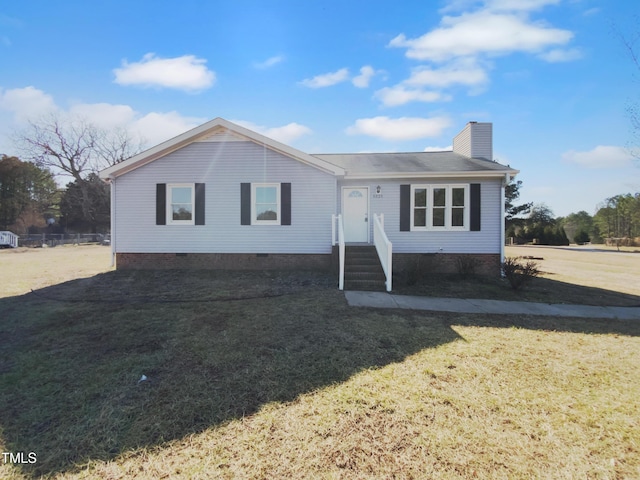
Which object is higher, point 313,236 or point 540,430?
point 313,236

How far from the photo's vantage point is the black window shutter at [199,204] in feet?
36.2

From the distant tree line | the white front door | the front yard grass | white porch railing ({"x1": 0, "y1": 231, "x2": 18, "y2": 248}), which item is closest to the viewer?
the front yard grass

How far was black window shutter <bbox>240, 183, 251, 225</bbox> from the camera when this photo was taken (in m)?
11.0

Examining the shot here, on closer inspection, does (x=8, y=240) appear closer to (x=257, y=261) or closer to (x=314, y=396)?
(x=257, y=261)

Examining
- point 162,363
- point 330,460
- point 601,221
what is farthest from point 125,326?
point 601,221

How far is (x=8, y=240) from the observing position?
972 inches

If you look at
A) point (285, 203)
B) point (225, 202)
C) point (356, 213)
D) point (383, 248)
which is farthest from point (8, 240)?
point (383, 248)

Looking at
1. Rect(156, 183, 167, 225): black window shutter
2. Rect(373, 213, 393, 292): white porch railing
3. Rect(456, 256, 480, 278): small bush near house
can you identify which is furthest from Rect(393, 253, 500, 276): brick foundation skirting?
Rect(156, 183, 167, 225): black window shutter

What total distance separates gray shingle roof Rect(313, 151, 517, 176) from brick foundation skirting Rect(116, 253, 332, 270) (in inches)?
133

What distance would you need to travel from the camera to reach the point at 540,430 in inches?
107

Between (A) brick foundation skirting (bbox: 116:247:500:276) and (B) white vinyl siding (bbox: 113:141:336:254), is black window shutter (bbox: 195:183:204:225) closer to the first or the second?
(B) white vinyl siding (bbox: 113:141:336:254)

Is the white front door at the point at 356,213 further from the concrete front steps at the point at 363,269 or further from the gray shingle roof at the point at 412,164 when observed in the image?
the concrete front steps at the point at 363,269

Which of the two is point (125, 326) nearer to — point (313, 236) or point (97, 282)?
point (97, 282)

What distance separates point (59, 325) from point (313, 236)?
723cm
